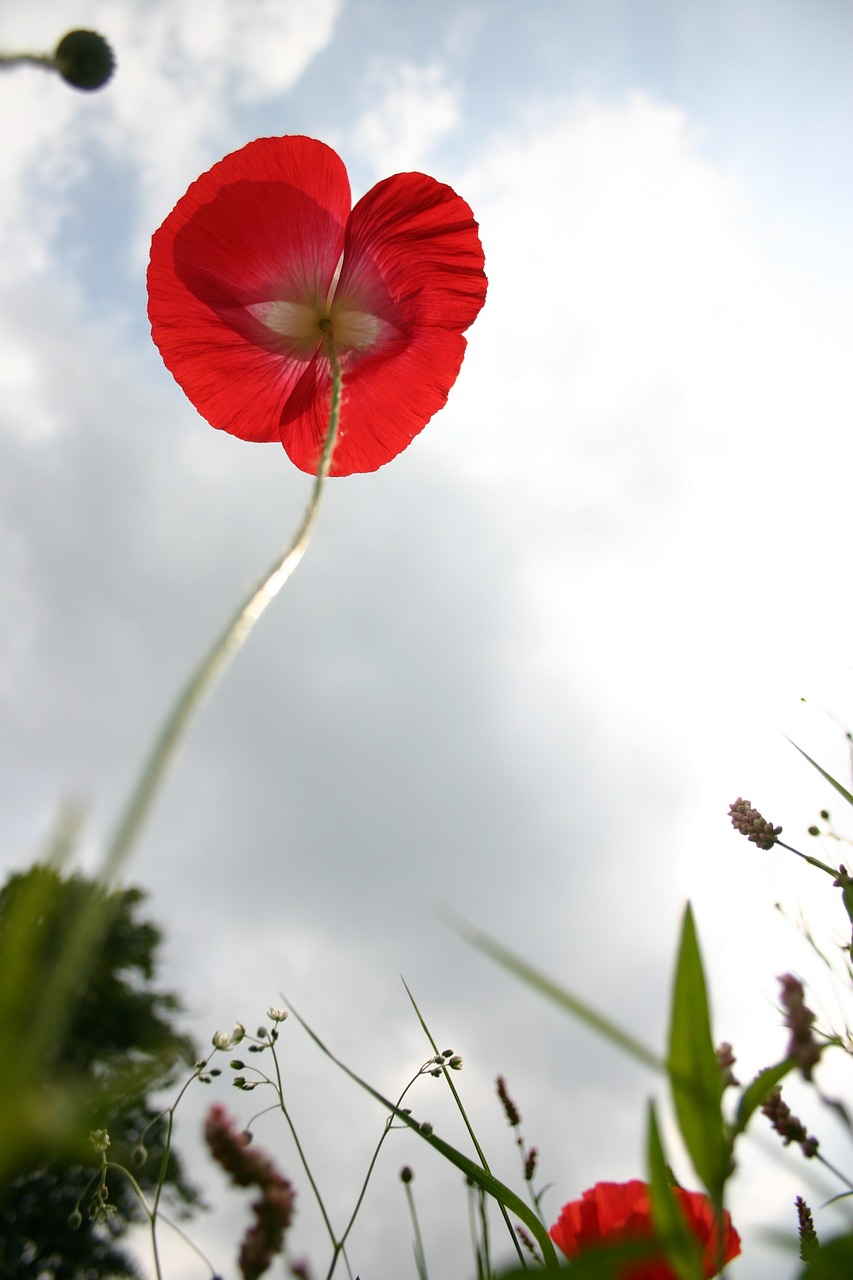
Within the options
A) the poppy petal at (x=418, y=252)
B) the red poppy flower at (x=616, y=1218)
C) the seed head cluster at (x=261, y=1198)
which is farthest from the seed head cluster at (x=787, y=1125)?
the poppy petal at (x=418, y=252)

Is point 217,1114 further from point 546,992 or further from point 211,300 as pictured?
point 211,300

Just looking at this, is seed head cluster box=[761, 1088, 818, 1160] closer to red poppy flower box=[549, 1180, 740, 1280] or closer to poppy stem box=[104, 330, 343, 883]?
red poppy flower box=[549, 1180, 740, 1280]

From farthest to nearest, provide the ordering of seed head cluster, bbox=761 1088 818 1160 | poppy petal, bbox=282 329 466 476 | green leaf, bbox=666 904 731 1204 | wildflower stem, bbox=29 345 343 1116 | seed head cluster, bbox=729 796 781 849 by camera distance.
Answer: poppy petal, bbox=282 329 466 476
seed head cluster, bbox=729 796 781 849
seed head cluster, bbox=761 1088 818 1160
green leaf, bbox=666 904 731 1204
wildflower stem, bbox=29 345 343 1116

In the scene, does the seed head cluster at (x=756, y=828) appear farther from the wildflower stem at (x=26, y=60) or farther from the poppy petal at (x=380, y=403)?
the wildflower stem at (x=26, y=60)

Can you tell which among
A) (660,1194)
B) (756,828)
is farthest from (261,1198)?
(756,828)

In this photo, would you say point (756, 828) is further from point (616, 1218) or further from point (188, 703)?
point (188, 703)

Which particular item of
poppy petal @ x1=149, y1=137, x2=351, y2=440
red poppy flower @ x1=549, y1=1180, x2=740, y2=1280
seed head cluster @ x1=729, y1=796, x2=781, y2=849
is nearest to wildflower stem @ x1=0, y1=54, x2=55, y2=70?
poppy petal @ x1=149, y1=137, x2=351, y2=440
